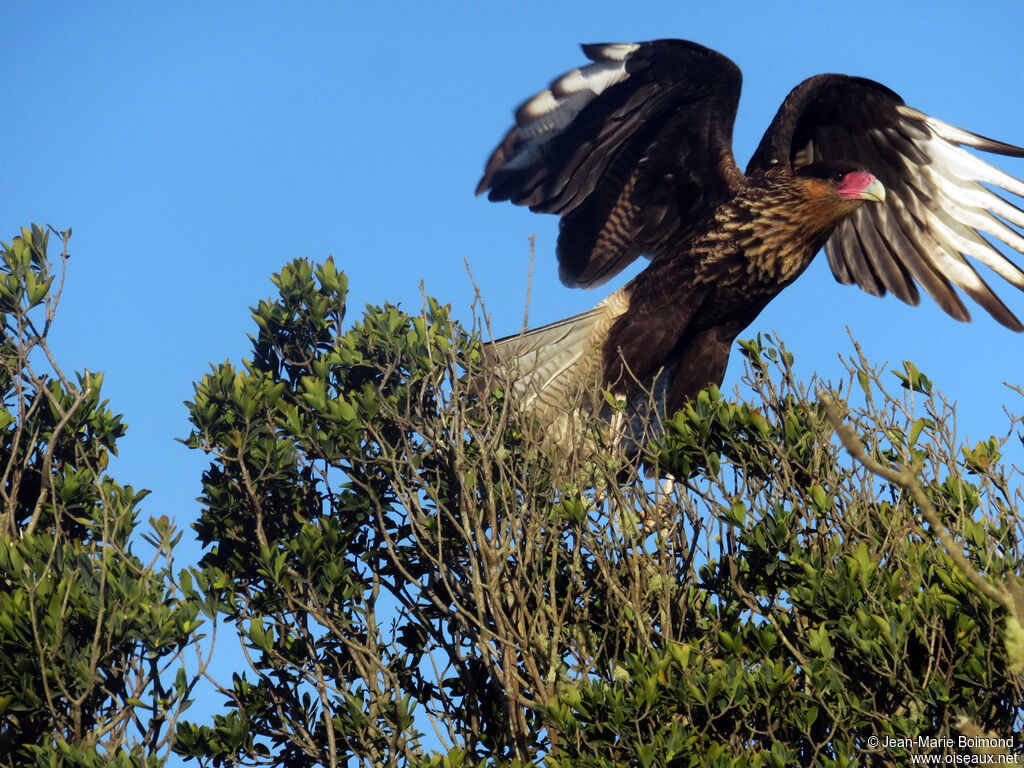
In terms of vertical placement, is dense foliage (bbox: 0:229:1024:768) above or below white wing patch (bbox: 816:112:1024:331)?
below

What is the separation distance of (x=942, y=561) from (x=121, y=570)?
107 inches

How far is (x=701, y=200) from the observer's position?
678 cm

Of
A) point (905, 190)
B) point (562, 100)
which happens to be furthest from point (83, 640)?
point (905, 190)

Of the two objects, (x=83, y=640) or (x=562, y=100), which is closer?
(x=83, y=640)

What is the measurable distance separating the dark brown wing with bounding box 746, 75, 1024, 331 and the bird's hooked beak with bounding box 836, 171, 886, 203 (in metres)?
0.38

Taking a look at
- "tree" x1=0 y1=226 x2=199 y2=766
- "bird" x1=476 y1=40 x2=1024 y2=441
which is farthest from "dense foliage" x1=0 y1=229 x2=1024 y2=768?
"bird" x1=476 y1=40 x2=1024 y2=441

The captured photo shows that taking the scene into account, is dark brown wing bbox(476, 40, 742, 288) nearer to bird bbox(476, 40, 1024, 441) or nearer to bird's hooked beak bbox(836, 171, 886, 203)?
bird bbox(476, 40, 1024, 441)

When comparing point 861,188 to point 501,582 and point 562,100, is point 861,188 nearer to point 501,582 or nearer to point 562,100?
point 562,100

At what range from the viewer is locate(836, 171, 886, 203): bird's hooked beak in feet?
20.4

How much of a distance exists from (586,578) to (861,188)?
11.0 ft

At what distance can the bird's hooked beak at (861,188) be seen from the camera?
20.4ft

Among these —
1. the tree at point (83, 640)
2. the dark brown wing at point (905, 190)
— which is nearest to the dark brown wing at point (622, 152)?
the dark brown wing at point (905, 190)

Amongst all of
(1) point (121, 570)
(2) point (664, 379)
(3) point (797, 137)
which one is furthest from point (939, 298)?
(1) point (121, 570)

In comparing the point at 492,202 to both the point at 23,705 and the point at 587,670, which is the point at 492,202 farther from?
the point at 23,705
